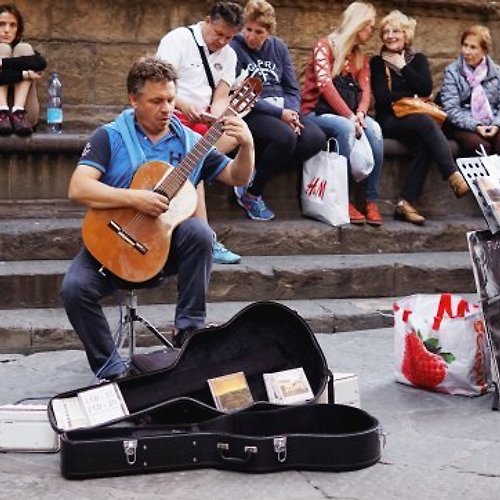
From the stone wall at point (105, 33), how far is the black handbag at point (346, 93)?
44.4 inches

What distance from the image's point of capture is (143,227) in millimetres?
4887

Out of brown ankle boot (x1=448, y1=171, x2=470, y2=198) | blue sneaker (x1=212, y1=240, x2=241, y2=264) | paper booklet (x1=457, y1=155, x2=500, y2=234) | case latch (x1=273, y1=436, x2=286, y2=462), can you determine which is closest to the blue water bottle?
blue sneaker (x1=212, y1=240, x2=241, y2=264)

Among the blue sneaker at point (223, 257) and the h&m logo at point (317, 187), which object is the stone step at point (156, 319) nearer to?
the blue sneaker at point (223, 257)

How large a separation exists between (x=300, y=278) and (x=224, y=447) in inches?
114

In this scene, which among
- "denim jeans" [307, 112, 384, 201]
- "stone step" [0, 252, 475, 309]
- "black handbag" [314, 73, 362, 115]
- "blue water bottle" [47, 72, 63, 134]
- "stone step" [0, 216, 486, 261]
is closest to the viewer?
"stone step" [0, 252, 475, 309]

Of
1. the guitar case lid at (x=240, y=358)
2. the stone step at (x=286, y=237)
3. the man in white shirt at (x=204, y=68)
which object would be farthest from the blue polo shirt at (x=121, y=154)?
the stone step at (x=286, y=237)

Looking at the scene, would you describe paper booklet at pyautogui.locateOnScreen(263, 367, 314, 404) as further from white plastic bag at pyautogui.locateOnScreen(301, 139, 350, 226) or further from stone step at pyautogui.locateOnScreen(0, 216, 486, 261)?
white plastic bag at pyautogui.locateOnScreen(301, 139, 350, 226)

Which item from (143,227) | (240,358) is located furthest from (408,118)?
(240,358)

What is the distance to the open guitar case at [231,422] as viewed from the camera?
4031mm

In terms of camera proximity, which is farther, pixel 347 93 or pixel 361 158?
pixel 347 93

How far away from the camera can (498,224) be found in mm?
5094

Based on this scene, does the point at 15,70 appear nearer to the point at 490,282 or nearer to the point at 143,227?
the point at 143,227

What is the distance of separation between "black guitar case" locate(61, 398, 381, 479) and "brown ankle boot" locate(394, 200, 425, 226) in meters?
3.71

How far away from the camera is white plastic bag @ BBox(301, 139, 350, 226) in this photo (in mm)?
7414
